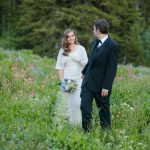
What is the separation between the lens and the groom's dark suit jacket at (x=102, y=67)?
8.20 metres

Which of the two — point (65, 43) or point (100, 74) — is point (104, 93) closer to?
point (100, 74)

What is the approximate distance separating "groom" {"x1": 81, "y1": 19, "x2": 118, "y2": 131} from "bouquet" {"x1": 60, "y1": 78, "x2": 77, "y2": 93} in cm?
39

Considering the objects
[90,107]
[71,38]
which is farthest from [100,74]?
[71,38]

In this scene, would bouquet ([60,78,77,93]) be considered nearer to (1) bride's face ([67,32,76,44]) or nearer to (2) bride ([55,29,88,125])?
(2) bride ([55,29,88,125])

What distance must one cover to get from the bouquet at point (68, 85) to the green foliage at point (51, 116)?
178mm

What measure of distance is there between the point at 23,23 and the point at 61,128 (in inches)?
1251

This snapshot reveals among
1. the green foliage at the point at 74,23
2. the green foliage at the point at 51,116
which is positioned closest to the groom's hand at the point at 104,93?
the green foliage at the point at 51,116

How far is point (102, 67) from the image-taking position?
8.30 meters

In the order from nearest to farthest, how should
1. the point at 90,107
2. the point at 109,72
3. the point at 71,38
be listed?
1. the point at 109,72
2. the point at 90,107
3. the point at 71,38

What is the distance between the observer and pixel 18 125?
27.5 feet

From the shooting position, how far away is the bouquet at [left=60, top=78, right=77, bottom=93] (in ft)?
29.2

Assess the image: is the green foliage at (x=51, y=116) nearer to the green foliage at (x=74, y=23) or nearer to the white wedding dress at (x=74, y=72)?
the white wedding dress at (x=74, y=72)

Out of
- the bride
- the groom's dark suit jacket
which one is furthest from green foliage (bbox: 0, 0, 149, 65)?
the groom's dark suit jacket

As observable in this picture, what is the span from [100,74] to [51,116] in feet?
5.83
